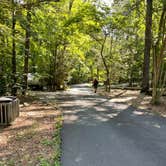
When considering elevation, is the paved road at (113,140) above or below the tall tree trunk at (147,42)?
below

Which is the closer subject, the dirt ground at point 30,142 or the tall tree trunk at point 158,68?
the dirt ground at point 30,142

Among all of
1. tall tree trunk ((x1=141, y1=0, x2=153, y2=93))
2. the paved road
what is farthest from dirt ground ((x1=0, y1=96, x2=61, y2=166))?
tall tree trunk ((x1=141, y1=0, x2=153, y2=93))

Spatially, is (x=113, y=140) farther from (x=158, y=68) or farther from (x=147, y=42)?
(x=147, y=42)

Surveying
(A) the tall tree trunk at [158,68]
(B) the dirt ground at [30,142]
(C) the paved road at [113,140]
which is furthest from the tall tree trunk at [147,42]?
(B) the dirt ground at [30,142]

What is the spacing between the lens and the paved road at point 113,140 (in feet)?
18.8

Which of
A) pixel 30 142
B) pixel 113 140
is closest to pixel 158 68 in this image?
pixel 113 140

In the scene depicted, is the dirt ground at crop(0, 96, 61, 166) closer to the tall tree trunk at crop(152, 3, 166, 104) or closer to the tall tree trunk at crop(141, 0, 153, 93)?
the tall tree trunk at crop(152, 3, 166, 104)

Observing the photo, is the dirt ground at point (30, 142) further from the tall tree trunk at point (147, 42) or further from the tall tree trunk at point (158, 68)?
the tall tree trunk at point (147, 42)

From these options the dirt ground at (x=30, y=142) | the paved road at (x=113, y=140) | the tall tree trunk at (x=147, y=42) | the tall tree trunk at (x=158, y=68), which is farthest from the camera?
the tall tree trunk at (x=147, y=42)

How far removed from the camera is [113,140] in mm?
7348

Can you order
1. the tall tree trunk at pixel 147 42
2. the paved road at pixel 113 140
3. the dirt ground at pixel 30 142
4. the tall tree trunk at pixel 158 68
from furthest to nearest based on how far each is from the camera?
1. the tall tree trunk at pixel 147 42
2. the tall tree trunk at pixel 158 68
3. the dirt ground at pixel 30 142
4. the paved road at pixel 113 140

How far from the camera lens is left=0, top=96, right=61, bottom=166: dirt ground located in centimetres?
584

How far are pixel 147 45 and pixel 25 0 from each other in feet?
36.8

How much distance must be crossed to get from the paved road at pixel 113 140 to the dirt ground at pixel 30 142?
291 mm
